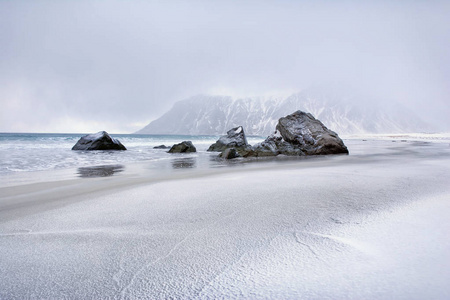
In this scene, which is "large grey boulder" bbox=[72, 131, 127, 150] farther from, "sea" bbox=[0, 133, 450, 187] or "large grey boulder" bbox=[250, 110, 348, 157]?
"large grey boulder" bbox=[250, 110, 348, 157]

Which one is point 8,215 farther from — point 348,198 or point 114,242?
point 348,198

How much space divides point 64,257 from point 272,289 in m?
1.43

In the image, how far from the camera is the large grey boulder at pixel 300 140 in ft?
45.7

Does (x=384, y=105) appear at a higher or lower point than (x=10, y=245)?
higher

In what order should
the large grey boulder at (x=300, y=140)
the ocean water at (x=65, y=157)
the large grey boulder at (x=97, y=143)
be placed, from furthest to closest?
the large grey boulder at (x=97, y=143) → the large grey boulder at (x=300, y=140) → the ocean water at (x=65, y=157)

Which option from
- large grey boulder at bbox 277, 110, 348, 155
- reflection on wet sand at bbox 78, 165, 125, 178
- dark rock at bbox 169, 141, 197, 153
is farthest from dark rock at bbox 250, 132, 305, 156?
reflection on wet sand at bbox 78, 165, 125, 178

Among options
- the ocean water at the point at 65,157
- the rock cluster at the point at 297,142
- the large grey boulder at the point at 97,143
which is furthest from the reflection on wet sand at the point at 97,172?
the large grey boulder at the point at 97,143

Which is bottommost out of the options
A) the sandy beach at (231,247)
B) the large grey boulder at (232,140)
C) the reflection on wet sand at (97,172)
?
the sandy beach at (231,247)

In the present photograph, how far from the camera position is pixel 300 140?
49.3 feet

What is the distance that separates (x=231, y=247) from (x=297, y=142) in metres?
14.0

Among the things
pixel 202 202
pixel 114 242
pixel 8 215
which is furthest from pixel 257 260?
pixel 8 215

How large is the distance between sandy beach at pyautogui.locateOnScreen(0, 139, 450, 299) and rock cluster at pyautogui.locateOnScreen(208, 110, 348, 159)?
9550 mm

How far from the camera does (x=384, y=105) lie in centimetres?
18312

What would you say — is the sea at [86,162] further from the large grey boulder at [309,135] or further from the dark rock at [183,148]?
the large grey boulder at [309,135]
